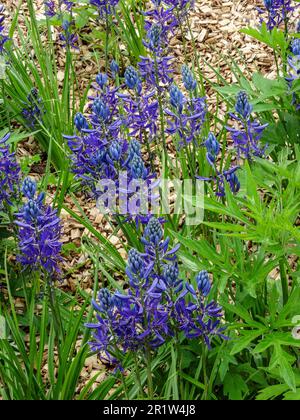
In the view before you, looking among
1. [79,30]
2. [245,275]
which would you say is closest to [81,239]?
[245,275]

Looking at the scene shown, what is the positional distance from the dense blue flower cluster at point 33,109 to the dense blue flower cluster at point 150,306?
2116 millimetres

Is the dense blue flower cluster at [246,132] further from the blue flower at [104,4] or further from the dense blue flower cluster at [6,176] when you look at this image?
the blue flower at [104,4]

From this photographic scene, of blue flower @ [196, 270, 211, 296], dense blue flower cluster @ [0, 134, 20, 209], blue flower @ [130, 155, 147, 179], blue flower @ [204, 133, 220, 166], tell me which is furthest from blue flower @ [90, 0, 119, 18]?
blue flower @ [196, 270, 211, 296]

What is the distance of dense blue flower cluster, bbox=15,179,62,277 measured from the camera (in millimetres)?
2486

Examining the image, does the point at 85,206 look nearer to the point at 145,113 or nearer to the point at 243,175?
the point at 145,113

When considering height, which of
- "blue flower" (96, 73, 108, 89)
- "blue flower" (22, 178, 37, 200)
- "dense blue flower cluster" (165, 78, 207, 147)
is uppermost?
"blue flower" (96, 73, 108, 89)

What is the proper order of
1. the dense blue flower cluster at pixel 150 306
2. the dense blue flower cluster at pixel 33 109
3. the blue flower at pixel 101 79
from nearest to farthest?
the dense blue flower cluster at pixel 150 306
the blue flower at pixel 101 79
the dense blue flower cluster at pixel 33 109

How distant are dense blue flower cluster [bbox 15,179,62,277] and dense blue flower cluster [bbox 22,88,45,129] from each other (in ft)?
5.63

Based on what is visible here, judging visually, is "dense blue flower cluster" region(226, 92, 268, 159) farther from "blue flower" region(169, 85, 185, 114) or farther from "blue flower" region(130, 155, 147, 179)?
"blue flower" region(130, 155, 147, 179)

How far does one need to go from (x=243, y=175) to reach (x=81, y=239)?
4.16 feet

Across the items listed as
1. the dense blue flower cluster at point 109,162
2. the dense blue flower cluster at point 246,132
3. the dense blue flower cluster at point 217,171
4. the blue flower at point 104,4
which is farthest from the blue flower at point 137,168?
the blue flower at point 104,4

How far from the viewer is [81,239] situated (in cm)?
387

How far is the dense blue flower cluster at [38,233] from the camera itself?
2.49m

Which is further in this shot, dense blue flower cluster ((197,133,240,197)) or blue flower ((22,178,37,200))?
dense blue flower cluster ((197,133,240,197))
